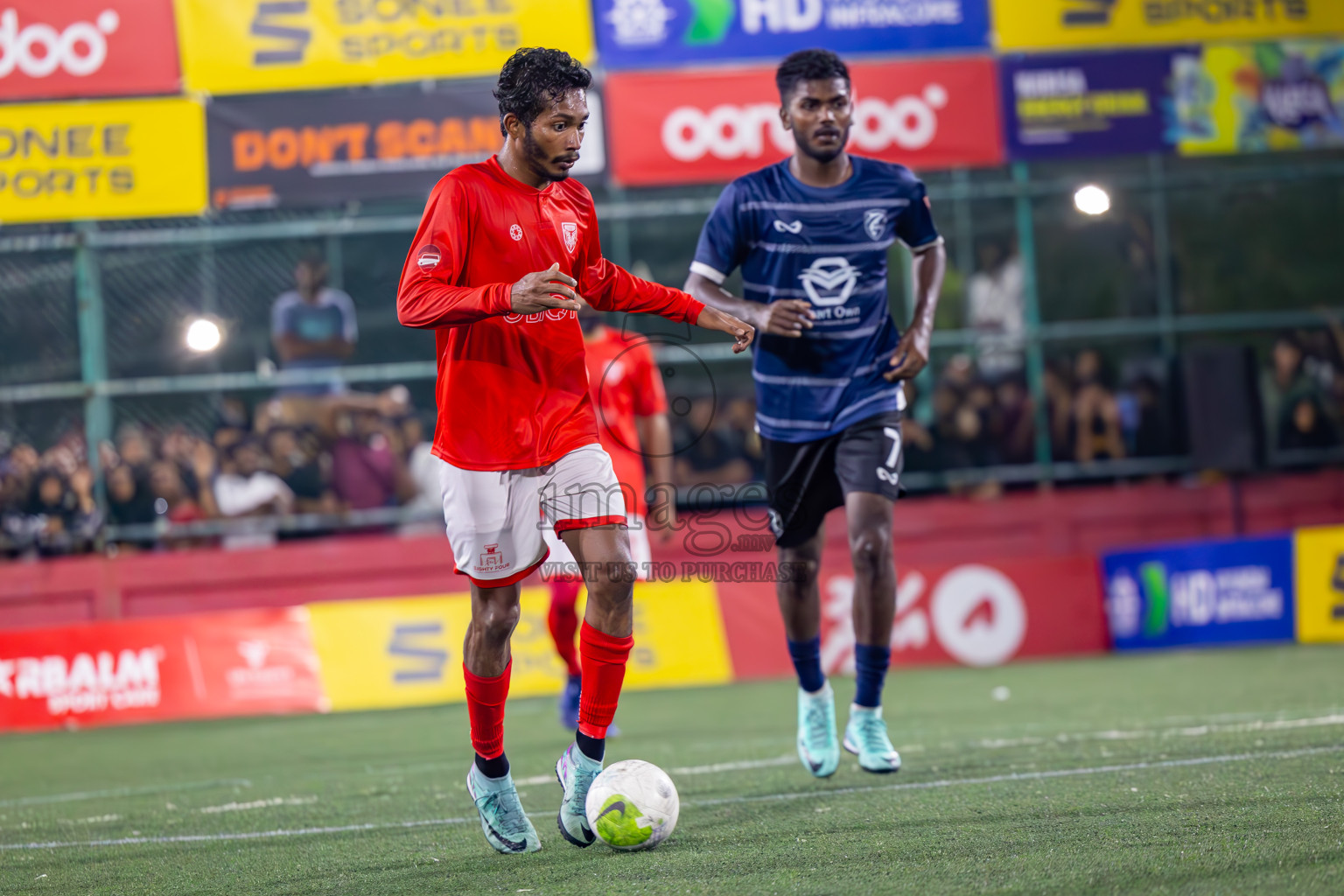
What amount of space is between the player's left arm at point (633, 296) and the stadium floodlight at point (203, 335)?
8733 mm

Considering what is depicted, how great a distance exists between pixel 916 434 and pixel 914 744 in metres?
6.44

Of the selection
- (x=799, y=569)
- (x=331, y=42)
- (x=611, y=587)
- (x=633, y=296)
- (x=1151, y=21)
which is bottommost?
(x=799, y=569)

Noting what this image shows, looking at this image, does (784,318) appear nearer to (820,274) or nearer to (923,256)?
(820,274)

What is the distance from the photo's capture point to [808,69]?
5.61m

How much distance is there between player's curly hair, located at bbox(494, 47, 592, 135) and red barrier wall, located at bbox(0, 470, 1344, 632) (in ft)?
23.8

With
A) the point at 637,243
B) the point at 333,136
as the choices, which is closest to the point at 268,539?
→ the point at 333,136

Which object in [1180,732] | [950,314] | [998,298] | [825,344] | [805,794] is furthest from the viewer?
[950,314]

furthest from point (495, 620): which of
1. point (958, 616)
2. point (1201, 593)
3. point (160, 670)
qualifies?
point (1201, 593)

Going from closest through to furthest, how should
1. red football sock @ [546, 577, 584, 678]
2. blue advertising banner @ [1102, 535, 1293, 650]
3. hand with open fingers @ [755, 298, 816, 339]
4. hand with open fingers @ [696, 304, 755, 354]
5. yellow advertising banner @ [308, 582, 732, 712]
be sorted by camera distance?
hand with open fingers @ [696, 304, 755, 354]
hand with open fingers @ [755, 298, 816, 339]
red football sock @ [546, 577, 584, 678]
yellow advertising banner @ [308, 582, 732, 712]
blue advertising banner @ [1102, 535, 1293, 650]

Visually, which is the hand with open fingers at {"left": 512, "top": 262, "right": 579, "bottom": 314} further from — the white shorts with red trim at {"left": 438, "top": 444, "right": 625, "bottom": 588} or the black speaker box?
the black speaker box

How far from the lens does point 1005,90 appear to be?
1290 centimetres

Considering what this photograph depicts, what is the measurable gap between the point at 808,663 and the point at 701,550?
6.31 meters

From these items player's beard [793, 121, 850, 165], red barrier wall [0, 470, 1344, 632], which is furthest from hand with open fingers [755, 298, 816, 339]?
red barrier wall [0, 470, 1344, 632]

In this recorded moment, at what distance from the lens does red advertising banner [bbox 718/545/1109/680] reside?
1116cm
